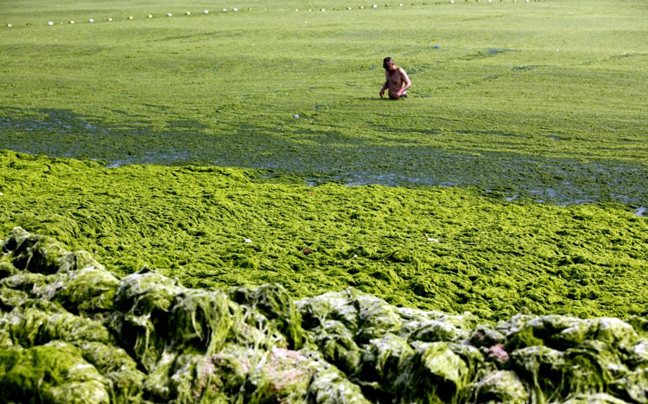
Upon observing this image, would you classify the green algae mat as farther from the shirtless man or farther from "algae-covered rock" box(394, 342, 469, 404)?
"algae-covered rock" box(394, 342, 469, 404)

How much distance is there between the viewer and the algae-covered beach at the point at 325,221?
2416mm

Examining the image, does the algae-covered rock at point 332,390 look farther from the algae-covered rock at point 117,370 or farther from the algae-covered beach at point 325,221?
the algae-covered rock at point 117,370

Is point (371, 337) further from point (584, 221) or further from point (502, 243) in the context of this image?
point (584, 221)

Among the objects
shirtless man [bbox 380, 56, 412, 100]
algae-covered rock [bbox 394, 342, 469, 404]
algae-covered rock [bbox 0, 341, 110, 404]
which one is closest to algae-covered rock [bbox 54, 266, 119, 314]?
algae-covered rock [bbox 0, 341, 110, 404]

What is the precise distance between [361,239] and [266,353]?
8.77 ft

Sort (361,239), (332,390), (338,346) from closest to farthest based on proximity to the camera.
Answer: (332,390)
(338,346)
(361,239)

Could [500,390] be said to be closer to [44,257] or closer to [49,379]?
[49,379]

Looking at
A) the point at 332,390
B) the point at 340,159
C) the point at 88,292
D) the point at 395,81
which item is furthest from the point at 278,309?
the point at 395,81

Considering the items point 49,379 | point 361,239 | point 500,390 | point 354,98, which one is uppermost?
point 49,379

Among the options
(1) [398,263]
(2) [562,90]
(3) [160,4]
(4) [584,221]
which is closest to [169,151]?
(1) [398,263]

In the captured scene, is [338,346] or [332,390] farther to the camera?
[338,346]

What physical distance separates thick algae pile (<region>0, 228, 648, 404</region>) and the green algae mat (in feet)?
12.9

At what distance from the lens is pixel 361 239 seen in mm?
5137

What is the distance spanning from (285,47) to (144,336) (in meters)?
13.1
